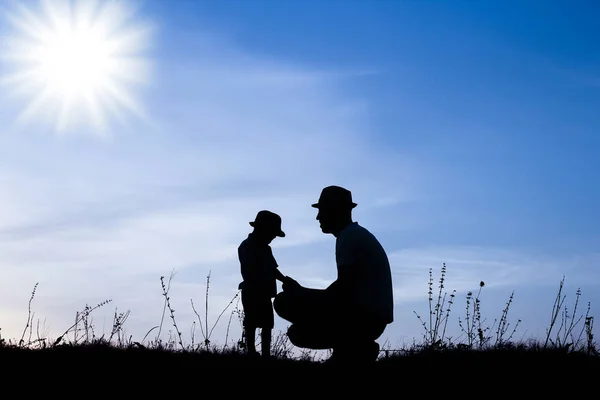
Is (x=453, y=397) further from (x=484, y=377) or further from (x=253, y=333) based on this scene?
(x=253, y=333)

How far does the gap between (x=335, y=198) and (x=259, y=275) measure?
370 cm

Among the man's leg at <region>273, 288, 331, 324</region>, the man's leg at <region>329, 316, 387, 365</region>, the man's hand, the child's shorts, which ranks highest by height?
the child's shorts

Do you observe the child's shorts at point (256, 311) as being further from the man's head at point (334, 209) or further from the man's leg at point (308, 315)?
the man's head at point (334, 209)

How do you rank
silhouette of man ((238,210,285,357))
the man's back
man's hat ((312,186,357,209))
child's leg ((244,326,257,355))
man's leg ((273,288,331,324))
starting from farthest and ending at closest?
silhouette of man ((238,210,285,357)) → child's leg ((244,326,257,355)) → man's hat ((312,186,357,209)) → man's leg ((273,288,331,324)) → the man's back

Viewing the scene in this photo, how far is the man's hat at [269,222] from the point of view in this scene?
35.7ft

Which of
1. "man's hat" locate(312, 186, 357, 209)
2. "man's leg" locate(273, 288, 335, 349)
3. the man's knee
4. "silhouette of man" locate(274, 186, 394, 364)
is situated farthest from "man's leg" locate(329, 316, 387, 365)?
"man's hat" locate(312, 186, 357, 209)

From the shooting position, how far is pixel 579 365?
8188 mm

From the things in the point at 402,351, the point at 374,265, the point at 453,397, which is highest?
the point at 374,265

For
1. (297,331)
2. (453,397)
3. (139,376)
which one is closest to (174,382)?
(139,376)

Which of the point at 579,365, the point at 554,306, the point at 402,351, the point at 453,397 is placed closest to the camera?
the point at 453,397

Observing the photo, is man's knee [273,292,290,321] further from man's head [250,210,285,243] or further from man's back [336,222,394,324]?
man's head [250,210,285,243]

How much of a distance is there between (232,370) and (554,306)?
5.24m

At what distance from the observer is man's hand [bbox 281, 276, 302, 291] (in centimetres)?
725

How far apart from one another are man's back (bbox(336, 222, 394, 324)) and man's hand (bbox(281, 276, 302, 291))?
0.46m
